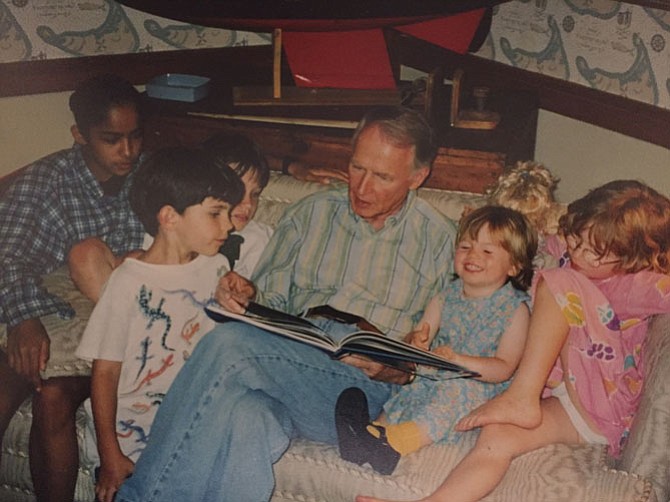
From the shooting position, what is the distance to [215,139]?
66.4 inches

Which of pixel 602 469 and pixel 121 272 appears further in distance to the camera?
pixel 121 272

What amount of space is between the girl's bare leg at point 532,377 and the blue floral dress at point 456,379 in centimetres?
2

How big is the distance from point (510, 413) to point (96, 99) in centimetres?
98

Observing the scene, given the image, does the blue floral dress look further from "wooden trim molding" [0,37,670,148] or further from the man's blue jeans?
"wooden trim molding" [0,37,670,148]

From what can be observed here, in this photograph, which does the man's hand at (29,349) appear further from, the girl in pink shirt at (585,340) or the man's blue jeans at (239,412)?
the girl in pink shirt at (585,340)

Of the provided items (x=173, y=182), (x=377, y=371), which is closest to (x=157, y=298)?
(x=173, y=182)

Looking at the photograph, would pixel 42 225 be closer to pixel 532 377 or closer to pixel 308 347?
pixel 308 347

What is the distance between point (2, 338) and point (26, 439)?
216 millimetres

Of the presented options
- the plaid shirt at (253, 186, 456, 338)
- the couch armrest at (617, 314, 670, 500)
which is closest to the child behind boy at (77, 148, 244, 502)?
the plaid shirt at (253, 186, 456, 338)

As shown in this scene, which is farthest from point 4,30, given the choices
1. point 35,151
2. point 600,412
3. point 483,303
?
point 600,412

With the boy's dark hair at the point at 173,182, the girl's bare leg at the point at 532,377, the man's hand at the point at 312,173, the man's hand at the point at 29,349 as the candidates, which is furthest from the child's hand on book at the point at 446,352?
the man's hand at the point at 29,349

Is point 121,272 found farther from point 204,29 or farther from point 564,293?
point 564,293

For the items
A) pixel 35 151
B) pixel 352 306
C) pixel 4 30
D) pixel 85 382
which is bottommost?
pixel 85 382

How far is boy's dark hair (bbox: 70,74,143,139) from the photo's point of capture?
1675 mm
